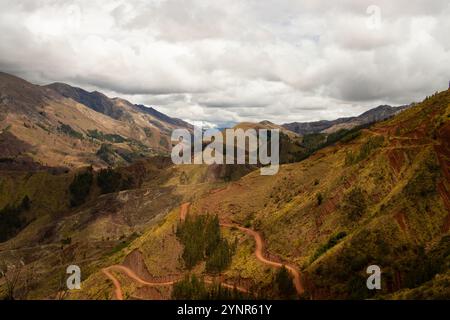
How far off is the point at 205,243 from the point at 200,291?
25.2m

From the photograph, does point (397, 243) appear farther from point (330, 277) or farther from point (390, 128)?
point (390, 128)

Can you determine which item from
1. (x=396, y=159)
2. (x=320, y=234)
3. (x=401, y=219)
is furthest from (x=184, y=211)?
(x=401, y=219)

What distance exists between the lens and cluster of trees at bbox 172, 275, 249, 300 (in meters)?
78.7

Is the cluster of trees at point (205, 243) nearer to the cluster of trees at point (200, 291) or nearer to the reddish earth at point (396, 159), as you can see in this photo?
the cluster of trees at point (200, 291)

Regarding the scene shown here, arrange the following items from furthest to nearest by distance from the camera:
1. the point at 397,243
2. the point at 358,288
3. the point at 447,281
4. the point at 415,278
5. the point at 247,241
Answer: the point at 247,241 < the point at 397,243 < the point at 358,288 < the point at 415,278 < the point at 447,281

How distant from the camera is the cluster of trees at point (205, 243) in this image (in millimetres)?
96794

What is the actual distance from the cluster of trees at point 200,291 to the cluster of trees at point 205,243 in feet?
26.5

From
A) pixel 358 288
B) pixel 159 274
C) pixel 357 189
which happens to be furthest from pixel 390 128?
pixel 159 274

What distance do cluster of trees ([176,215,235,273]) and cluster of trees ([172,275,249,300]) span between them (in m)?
8.08

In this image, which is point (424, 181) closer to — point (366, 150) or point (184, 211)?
point (366, 150)

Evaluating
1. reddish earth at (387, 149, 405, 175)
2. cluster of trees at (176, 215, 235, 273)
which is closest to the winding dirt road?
cluster of trees at (176, 215, 235, 273)

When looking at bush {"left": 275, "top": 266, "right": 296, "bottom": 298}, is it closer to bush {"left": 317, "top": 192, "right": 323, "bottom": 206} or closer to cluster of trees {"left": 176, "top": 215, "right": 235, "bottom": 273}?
cluster of trees {"left": 176, "top": 215, "right": 235, "bottom": 273}

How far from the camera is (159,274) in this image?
10381 cm
